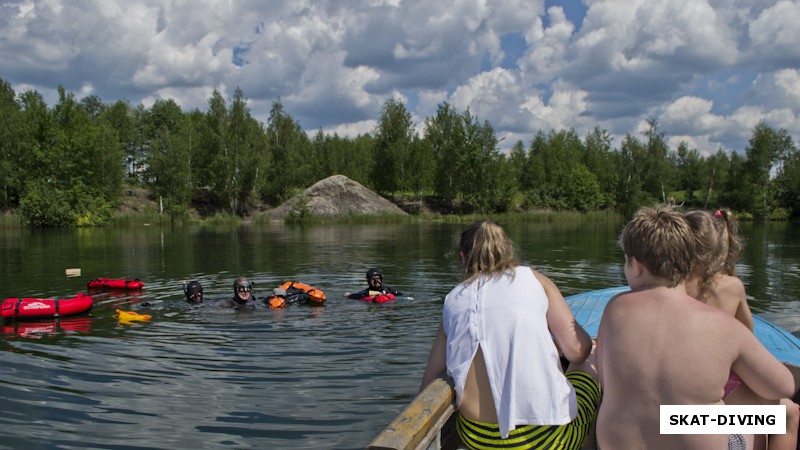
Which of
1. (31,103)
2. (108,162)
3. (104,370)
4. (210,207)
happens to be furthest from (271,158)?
(104,370)

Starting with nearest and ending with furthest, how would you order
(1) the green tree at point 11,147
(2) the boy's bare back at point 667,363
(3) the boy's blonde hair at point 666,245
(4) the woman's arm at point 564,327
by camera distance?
(2) the boy's bare back at point 667,363 → (3) the boy's blonde hair at point 666,245 → (4) the woman's arm at point 564,327 → (1) the green tree at point 11,147

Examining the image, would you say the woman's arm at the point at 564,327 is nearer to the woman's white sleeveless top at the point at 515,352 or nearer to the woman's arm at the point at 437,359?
the woman's white sleeveless top at the point at 515,352

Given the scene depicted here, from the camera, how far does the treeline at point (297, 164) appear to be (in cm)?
5509

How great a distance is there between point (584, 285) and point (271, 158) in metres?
55.0

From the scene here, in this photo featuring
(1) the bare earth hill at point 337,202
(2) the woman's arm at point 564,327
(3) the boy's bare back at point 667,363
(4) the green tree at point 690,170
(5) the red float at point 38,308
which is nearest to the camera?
(3) the boy's bare back at point 667,363

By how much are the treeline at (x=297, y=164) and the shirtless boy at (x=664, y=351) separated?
184 ft

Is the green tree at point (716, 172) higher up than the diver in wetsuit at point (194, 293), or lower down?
higher up

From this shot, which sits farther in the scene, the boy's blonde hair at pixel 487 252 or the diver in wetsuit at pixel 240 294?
the diver in wetsuit at pixel 240 294

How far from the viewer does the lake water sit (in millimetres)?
6426

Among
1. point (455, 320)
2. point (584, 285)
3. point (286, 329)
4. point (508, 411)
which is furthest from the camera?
point (584, 285)

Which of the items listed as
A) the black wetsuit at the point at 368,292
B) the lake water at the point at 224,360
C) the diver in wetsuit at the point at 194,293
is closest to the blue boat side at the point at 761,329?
the lake water at the point at 224,360

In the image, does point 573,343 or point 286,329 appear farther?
point 286,329

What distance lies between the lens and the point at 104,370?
8.56 metres

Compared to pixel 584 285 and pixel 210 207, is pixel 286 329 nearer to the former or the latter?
pixel 584 285
